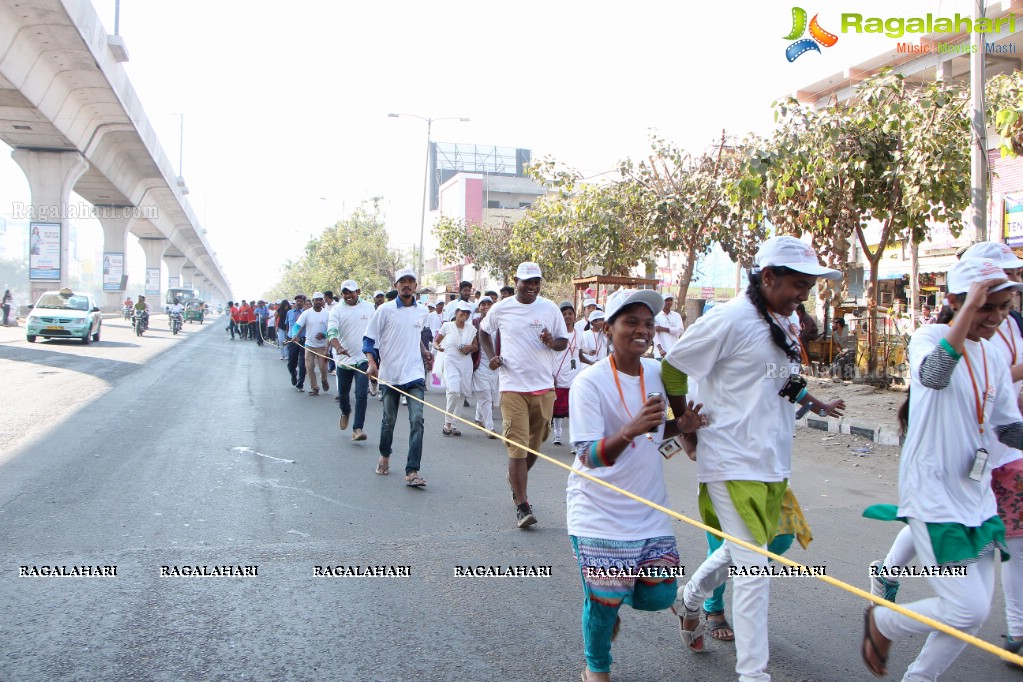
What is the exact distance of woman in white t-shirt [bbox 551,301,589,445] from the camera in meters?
8.60

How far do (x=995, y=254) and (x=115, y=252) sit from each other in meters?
55.2

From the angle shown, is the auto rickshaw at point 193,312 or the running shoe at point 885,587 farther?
the auto rickshaw at point 193,312

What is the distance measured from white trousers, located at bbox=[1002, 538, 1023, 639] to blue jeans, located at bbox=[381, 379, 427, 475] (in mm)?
4589

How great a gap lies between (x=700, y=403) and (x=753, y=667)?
39.4 inches

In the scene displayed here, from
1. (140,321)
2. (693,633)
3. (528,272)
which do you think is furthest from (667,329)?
(140,321)

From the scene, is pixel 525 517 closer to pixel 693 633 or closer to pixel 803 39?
pixel 693 633

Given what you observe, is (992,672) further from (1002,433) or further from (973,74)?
(973,74)

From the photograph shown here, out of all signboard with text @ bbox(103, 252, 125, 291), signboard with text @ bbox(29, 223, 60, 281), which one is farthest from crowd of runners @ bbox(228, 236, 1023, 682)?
signboard with text @ bbox(103, 252, 125, 291)

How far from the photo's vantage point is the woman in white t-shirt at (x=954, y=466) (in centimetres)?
314

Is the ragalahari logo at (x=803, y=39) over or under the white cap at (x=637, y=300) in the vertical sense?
over

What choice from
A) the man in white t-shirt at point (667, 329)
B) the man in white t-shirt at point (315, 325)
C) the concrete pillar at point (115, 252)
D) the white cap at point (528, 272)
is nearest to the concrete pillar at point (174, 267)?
the concrete pillar at point (115, 252)

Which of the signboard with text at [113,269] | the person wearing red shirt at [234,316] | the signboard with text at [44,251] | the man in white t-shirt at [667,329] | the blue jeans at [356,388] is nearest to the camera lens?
the blue jeans at [356,388]

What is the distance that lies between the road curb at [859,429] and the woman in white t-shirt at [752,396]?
24.5 feet

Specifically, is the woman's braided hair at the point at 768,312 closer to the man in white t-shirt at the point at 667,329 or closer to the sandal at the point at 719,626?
the sandal at the point at 719,626
